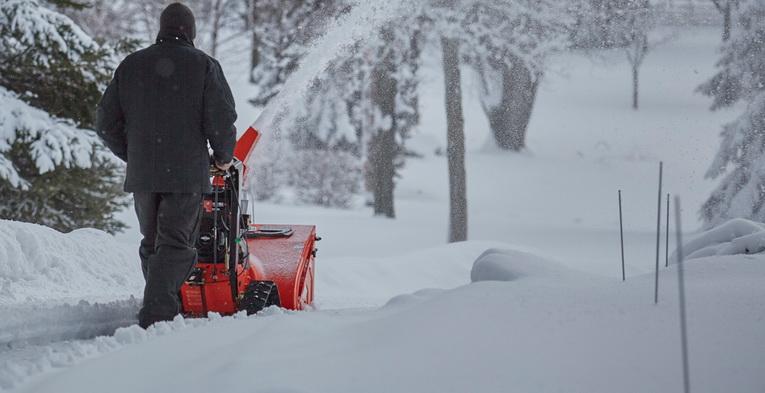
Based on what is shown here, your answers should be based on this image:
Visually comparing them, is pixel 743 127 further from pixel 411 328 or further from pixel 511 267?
pixel 411 328

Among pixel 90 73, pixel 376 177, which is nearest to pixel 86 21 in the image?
pixel 376 177

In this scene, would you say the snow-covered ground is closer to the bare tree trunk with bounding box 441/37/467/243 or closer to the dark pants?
the dark pants

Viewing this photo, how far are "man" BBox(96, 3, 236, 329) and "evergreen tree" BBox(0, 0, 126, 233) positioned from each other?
5087 millimetres

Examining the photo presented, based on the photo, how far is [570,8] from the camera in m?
13.3

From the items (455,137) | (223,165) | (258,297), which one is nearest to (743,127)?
(455,137)

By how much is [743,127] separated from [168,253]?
9115mm

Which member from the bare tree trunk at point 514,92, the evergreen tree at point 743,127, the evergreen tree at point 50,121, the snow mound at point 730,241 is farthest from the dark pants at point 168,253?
the bare tree trunk at point 514,92

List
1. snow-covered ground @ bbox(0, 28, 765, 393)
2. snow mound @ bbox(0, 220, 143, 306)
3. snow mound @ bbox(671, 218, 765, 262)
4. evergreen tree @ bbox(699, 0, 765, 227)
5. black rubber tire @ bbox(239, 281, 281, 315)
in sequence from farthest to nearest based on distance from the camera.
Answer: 1. evergreen tree @ bbox(699, 0, 765, 227)
2. snow mound @ bbox(0, 220, 143, 306)
3. snow mound @ bbox(671, 218, 765, 262)
4. black rubber tire @ bbox(239, 281, 281, 315)
5. snow-covered ground @ bbox(0, 28, 765, 393)

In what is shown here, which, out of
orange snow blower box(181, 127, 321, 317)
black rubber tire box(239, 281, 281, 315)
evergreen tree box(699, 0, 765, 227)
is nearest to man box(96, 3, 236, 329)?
orange snow blower box(181, 127, 321, 317)

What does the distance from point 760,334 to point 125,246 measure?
5936mm

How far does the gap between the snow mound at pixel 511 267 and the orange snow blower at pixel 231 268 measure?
1.16 m

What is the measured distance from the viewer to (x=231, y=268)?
4523 millimetres

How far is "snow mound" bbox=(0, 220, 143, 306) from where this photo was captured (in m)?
6.00

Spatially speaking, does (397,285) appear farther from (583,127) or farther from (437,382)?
(583,127)
